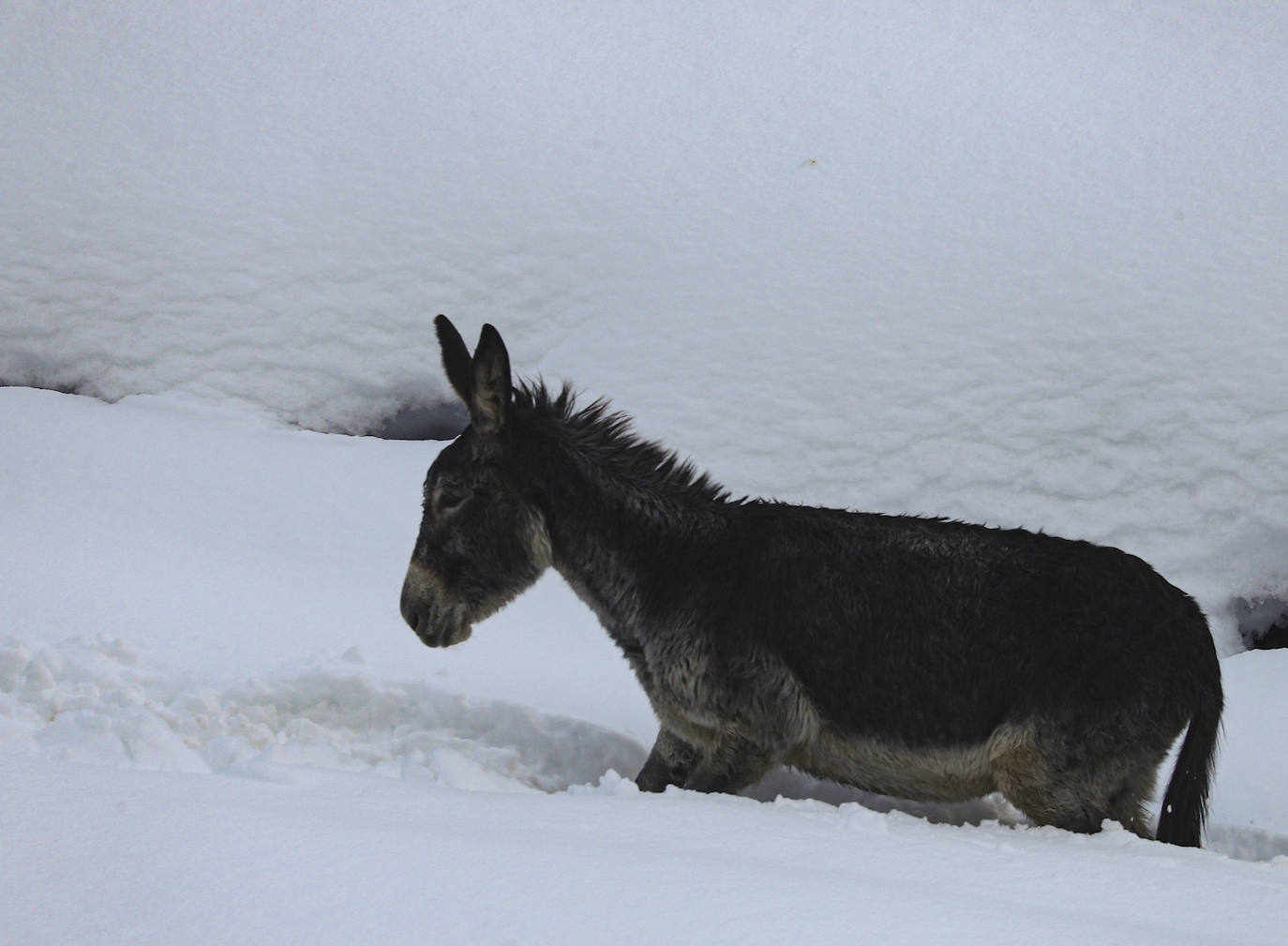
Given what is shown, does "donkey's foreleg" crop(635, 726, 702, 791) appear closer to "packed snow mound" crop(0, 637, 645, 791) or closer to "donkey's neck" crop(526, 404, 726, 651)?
"packed snow mound" crop(0, 637, 645, 791)

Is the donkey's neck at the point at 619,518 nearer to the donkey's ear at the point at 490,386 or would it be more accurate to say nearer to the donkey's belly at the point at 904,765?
the donkey's ear at the point at 490,386

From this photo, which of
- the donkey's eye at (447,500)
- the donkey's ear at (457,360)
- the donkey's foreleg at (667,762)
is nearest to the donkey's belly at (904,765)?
the donkey's foreleg at (667,762)

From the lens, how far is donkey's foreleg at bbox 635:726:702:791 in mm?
5047

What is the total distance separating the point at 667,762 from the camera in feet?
16.7

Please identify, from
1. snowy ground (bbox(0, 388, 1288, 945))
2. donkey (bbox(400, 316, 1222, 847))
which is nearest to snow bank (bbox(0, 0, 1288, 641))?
snowy ground (bbox(0, 388, 1288, 945))

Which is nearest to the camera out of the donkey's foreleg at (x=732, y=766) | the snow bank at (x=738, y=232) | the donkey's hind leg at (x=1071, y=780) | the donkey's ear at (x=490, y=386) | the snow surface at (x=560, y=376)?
the snow surface at (x=560, y=376)

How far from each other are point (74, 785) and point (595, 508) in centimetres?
241

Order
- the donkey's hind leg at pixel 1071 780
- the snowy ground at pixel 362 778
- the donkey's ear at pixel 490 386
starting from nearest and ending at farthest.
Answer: the snowy ground at pixel 362 778, the donkey's hind leg at pixel 1071 780, the donkey's ear at pixel 490 386

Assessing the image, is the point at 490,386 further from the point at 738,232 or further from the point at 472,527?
the point at 738,232

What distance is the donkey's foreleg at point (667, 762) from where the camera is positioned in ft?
16.6

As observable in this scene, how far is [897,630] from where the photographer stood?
467cm

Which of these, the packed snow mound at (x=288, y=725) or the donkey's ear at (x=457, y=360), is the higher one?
the donkey's ear at (x=457, y=360)

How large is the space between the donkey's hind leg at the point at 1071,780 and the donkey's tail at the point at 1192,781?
0.27 feet

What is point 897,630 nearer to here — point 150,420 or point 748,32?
point 150,420
